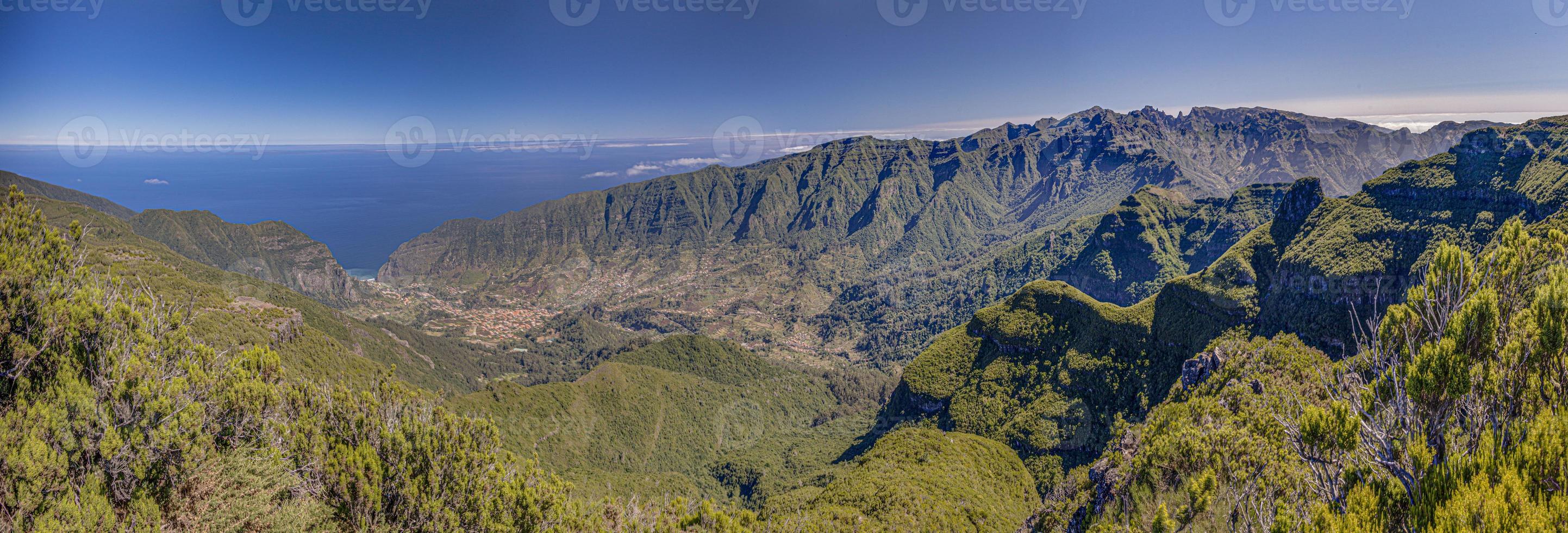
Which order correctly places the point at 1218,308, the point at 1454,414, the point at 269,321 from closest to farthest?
the point at 1454,414, the point at 1218,308, the point at 269,321

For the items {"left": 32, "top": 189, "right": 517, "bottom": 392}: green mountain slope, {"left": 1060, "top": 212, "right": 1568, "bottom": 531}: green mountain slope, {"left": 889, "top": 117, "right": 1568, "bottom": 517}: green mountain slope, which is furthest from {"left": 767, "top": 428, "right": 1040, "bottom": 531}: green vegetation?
{"left": 32, "top": 189, "right": 517, "bottom": 392}: green mountain slope

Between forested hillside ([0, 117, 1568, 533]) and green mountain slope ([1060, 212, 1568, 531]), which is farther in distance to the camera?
forested hillside ([0, 117, 1568, 533])

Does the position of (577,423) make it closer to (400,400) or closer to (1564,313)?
(400,400)

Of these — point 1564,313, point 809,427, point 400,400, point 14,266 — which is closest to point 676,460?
point 809,427

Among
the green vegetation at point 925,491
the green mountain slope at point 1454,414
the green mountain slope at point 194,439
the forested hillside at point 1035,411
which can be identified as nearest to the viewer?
the green mountain slope at point 1454,414

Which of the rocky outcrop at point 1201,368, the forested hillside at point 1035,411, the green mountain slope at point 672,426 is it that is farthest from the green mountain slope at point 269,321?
the rocky outcrop at point 1201,368

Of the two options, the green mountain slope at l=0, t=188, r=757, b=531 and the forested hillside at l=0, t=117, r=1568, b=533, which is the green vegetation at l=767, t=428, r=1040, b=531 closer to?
the forested hillside at l=0, t=117, r=1568, b=533

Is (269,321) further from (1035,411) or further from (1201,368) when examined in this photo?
(1201,368)

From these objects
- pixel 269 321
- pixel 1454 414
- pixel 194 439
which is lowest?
pixel 269 321

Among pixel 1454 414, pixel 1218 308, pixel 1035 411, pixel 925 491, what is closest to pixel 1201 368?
pixel 1035 411

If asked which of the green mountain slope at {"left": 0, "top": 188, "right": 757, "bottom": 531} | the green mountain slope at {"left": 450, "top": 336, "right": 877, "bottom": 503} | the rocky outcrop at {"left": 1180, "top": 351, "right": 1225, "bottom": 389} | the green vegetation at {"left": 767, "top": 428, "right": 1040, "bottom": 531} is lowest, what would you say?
the green mountain slope at {"left": 450, "top": 336, "right": 877, "bottom": 503}

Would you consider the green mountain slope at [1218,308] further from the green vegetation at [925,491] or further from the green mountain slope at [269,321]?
the green mountain slope at [269,321]
